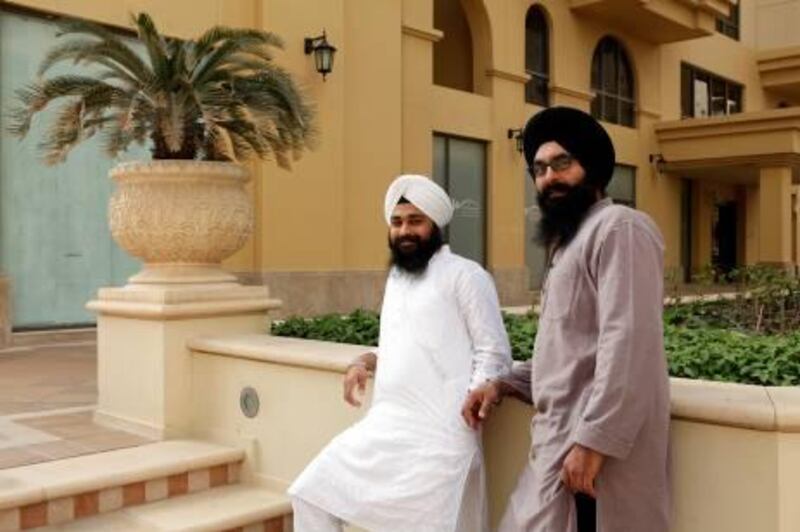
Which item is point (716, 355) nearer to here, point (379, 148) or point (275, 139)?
point (275, 139)

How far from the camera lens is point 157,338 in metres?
4.84

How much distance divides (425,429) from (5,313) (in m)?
7.01

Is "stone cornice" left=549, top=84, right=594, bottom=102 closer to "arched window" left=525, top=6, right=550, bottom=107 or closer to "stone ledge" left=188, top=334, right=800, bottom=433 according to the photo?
"arched window" left=525, top=6, right=550, bottom=107

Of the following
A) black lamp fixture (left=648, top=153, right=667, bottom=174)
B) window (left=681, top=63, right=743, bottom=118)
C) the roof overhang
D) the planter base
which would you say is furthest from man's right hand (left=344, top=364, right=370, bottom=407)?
window (left=681, top=63, right=743, bottom=118)

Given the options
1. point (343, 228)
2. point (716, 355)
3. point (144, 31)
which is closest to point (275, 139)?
point (144, 31)

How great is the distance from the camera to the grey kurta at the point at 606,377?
7.27ft

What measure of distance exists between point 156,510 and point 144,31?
269 cm

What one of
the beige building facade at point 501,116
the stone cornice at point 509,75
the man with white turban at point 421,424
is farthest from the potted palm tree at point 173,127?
the stone cornice at point 509,75

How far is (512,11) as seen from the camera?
50.4 feet

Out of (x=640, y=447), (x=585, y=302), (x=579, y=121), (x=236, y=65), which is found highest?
(x=236, y=65)

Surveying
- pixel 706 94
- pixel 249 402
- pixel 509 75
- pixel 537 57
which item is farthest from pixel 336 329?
pixel 706 94

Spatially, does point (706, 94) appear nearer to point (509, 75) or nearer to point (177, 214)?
point (509, 75)

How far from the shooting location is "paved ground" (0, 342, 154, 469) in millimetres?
4422

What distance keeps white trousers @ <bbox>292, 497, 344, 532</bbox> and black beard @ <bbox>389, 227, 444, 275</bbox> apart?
0.97m
